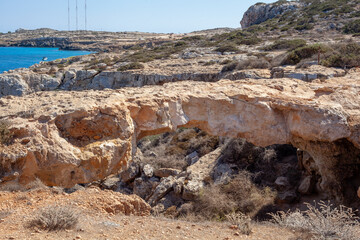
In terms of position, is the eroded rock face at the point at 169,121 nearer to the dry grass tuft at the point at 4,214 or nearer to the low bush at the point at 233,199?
the dry grass tuft at the point at 4,214

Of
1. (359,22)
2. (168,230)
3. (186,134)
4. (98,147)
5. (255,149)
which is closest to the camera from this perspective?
(168,230)

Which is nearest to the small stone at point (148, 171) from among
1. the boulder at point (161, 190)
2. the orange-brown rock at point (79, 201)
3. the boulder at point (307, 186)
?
the boulder at point (161, 190)

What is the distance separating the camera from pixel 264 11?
48.2 metres

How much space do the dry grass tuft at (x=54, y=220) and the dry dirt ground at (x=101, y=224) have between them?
3.9 inches

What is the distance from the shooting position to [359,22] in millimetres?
26453

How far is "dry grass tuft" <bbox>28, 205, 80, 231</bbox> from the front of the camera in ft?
15.0

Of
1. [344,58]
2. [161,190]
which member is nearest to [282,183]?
[161,190]

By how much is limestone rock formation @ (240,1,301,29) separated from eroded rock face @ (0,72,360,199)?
37.8m

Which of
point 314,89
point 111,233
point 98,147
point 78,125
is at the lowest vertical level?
point 111,233

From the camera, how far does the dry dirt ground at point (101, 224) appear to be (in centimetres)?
458

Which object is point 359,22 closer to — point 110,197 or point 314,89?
point 314,89

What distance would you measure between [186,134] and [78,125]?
1080 cm

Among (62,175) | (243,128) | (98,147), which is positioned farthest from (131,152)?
(243,128)

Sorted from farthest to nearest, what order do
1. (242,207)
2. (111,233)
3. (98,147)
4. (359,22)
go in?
(359,22)
(242,207)
(98,147)
(111,233)
